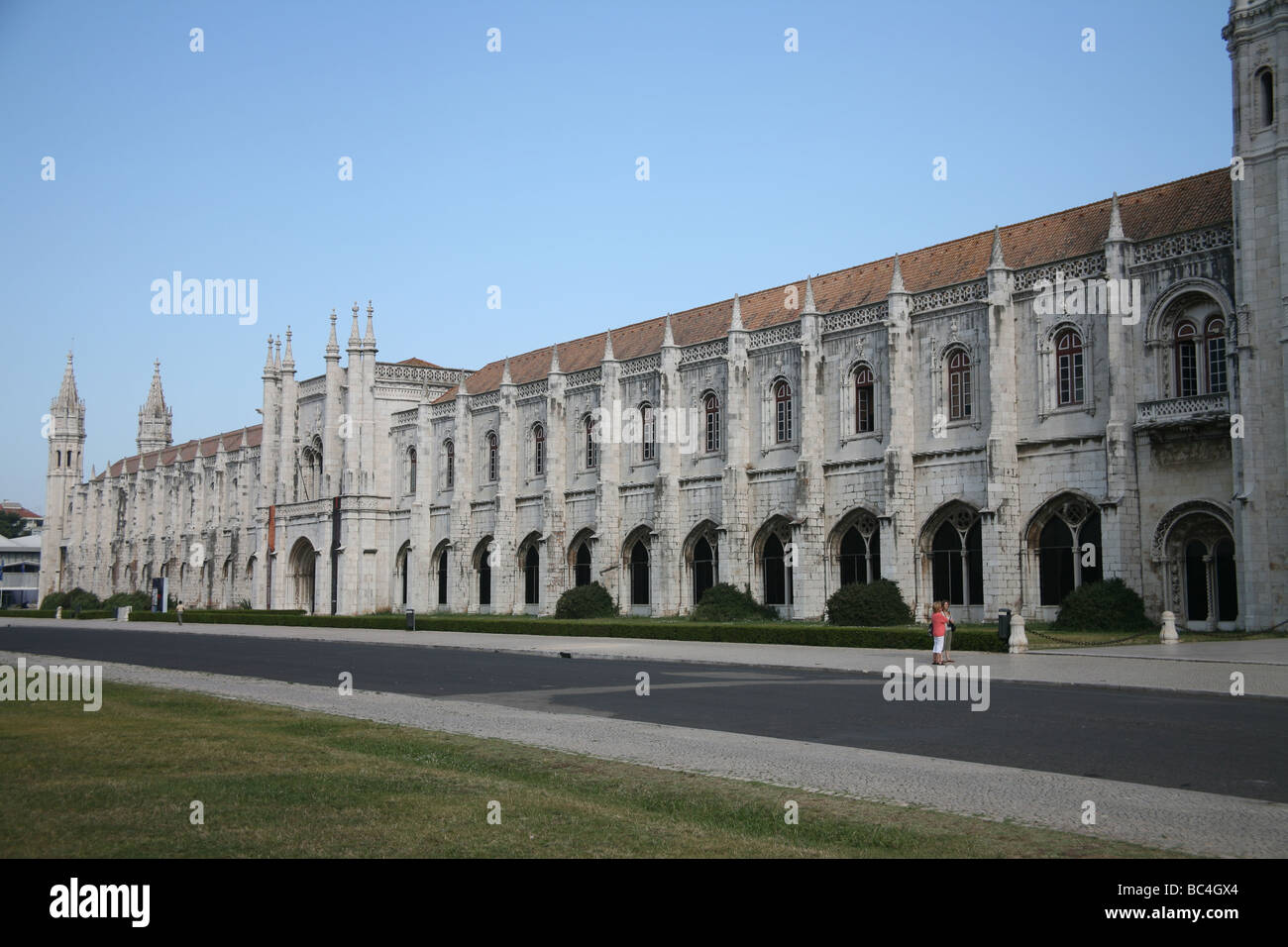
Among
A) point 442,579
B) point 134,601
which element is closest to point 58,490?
point 134,601

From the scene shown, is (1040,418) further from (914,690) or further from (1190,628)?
(914,690)

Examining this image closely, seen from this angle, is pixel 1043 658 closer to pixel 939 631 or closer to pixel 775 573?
pixel 939 631

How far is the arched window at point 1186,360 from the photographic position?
31.7 m

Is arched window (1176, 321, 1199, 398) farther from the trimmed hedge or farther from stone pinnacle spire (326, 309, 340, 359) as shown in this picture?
stone pinnacle spire (326, 309, 340, 359)

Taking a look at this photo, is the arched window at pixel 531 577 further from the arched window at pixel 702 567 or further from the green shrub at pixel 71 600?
the green shrub at pixel 71 600

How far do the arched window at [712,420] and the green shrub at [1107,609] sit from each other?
17.8 m

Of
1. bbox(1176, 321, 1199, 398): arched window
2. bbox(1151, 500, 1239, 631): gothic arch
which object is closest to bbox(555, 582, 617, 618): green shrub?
bbox(1151, 500, 1239, 631): gothic arch

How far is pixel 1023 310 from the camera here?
35.3 meters

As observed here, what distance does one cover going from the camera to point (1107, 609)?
3072cm

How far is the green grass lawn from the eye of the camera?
24.4 feet

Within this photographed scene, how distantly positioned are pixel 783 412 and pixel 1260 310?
17697 millimetres

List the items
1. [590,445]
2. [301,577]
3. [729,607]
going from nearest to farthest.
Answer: [729,607] → [590,445] → [301,577]

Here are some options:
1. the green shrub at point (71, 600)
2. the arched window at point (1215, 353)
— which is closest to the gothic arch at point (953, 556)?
the arched window at point (1215, 353)

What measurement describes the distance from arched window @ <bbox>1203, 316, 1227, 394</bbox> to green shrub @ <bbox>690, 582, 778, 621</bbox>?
16.6 metres
